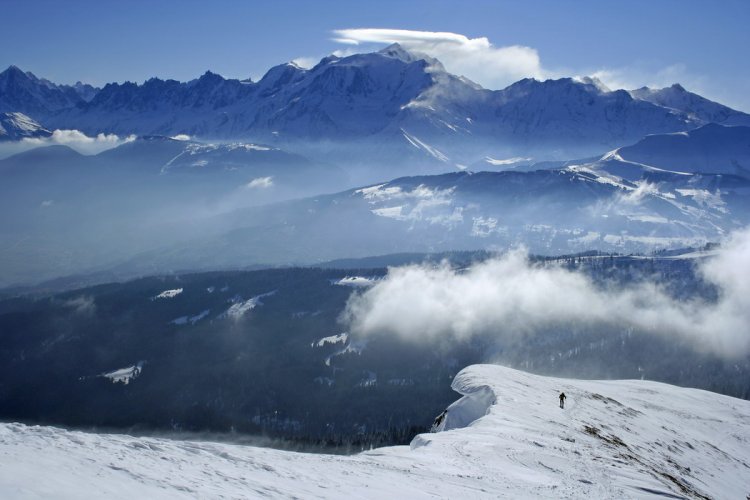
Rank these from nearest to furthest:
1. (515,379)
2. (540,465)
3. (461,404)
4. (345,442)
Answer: (540,465), (461,404), (515,379), (345,442)

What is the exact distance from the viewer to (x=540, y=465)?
6431 centimetres

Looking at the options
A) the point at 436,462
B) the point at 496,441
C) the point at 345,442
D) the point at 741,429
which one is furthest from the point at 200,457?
the point at 345,442

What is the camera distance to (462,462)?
60875 mm

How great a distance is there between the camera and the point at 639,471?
68.8 metres

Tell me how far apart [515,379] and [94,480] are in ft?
291

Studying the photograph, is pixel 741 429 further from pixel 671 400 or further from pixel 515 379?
pixel 515 379

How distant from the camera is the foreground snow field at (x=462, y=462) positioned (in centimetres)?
4200

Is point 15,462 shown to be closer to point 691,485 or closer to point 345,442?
point 691,485

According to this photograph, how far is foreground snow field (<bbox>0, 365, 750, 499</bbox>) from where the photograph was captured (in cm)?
4200

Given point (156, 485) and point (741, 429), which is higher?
point (156, 485)

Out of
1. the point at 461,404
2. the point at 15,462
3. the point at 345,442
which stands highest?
the point at 15,462

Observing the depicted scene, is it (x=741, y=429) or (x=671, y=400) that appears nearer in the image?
(x=741, y=429)

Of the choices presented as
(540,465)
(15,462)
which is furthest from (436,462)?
(15,462)

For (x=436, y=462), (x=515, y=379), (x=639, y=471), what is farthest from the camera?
(x=515, y=379)
